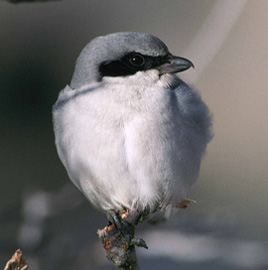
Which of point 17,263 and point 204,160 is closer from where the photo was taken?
point 17,263

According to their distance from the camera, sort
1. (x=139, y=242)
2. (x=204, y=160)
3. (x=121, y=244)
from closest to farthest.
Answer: (x=139, y=242)
(x=121, y=244)
(x=204, y=160)

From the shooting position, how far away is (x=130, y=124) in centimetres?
344

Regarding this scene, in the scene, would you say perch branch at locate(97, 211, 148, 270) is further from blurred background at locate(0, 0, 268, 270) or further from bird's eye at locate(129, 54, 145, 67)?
bird's eye at locate(129, 54, 145, 67)

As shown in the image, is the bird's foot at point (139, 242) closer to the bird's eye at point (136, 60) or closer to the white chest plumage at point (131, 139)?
the white chest plumage at point (131, 139)

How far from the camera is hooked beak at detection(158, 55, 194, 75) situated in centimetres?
359

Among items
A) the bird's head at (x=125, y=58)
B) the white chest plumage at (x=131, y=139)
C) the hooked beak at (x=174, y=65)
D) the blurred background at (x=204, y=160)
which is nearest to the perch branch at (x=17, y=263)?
the white chest plumage at (x=131, y=139)

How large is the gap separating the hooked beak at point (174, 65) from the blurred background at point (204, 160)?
18cm

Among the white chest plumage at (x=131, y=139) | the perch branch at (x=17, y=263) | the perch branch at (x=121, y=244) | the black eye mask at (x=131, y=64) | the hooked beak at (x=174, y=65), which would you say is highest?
the hooked beak at (x=174, y=65)

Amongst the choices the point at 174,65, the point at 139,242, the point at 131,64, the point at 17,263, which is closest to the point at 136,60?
the point at 131,64

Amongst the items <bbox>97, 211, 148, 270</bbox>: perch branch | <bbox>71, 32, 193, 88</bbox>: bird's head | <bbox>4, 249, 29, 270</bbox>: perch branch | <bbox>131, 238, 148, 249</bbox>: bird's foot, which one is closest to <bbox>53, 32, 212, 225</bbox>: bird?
<bbox>71, 32, 193, 88</bbox>: bird's head

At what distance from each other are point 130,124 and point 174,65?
1.39 feet

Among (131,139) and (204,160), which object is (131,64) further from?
(204,160)

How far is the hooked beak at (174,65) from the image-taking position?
359cm

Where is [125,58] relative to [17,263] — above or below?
above
